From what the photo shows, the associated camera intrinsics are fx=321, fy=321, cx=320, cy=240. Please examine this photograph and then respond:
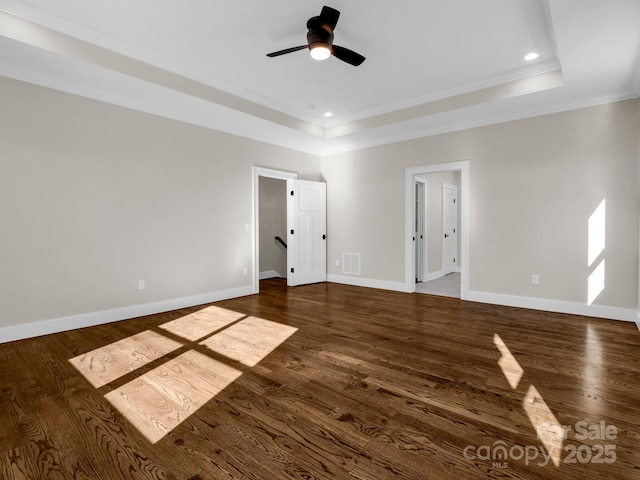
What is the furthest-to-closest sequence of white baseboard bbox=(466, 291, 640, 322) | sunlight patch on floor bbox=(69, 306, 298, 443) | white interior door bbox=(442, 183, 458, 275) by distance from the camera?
white interior door bbox=(442, 183, 458, 275) < white baseboard bbox=(466, 291, 640, 322) < sunlight patch on floor bbox=(69, 306, 298, 443)

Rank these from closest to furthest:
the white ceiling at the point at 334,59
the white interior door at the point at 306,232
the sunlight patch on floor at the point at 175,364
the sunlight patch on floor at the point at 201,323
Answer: the sunlight patch on floor at the point at 175,364, the white ceiling at the point at 334,59, the sunlight patch on floor at the point at 201,323, the white interior door at the point at 306,232

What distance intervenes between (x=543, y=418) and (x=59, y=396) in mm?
3130

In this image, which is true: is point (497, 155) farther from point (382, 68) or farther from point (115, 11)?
point (115, 11)

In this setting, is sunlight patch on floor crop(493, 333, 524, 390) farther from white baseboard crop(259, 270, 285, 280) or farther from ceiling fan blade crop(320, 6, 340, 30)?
white baseboard crop(259, 270, 285, 280)

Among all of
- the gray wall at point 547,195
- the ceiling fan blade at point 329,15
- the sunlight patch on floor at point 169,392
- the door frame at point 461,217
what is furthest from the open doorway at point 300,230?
the ceiling fan blade at point 329,15

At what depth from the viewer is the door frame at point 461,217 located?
5.04 metres

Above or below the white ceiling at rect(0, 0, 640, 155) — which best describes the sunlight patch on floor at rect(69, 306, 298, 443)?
below

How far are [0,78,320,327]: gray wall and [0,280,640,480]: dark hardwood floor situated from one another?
25.2 inches

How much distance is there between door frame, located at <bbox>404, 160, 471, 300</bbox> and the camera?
5035 mm

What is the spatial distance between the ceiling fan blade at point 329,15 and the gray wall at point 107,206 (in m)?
2.73

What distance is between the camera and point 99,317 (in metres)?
3.84

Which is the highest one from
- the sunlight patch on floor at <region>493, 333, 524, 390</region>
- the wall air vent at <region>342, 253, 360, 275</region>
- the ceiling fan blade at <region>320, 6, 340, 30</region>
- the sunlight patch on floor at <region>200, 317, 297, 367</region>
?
the ceiling fan blade at <region>320, 6, 340, 30</region>

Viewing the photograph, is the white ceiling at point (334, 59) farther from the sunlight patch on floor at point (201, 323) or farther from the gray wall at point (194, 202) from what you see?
the sunlight patch on floor at point (201, 323)

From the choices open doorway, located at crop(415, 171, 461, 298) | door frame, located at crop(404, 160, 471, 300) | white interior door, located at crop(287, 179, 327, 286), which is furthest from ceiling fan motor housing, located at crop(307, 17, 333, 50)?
open doorway, located at crop(415, 171, 461, 298)
